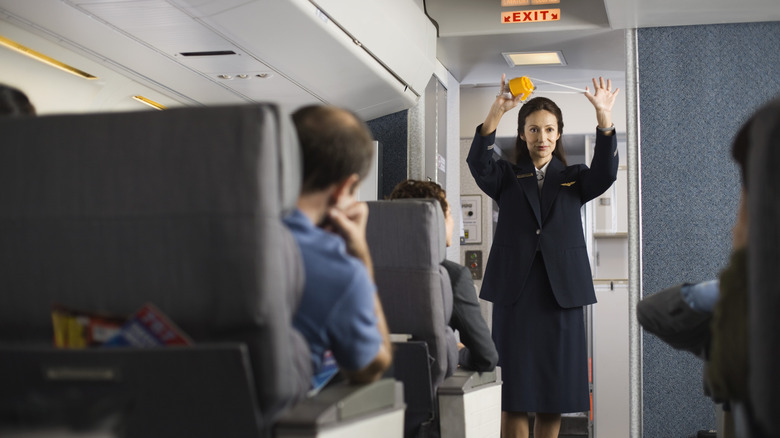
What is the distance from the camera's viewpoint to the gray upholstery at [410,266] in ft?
8.74

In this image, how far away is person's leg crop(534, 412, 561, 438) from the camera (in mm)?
3945

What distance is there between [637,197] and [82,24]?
3.23m

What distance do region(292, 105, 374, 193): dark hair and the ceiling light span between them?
454 cm

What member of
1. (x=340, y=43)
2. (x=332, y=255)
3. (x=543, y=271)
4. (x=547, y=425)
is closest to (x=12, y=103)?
(x=332, y=255)

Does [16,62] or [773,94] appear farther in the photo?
[773,94]

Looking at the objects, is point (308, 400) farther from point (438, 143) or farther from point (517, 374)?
point (438, 143)

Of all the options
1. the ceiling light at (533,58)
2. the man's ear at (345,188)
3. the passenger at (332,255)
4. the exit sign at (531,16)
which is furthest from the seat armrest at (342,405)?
the ceiling light at (533,58)

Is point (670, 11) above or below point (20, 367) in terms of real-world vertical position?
above

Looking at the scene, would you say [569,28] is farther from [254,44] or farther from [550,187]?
[254,44]

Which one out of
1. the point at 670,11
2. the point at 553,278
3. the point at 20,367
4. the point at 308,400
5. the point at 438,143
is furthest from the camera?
the point at 438,143

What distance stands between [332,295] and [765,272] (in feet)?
2.46

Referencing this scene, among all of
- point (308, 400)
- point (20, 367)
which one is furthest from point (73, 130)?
point (308, 400)

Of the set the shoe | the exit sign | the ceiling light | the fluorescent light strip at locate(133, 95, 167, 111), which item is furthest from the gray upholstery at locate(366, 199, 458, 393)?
the ceiling light

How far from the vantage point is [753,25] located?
492cm
